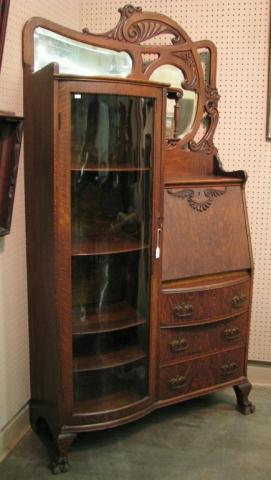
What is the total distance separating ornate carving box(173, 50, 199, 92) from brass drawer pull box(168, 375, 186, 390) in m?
1.37

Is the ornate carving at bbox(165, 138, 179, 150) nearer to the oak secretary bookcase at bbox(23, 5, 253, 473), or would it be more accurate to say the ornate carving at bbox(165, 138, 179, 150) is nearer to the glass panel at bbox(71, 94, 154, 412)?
the oak secretary bookcase at bbox(23, 5, 253, 473)

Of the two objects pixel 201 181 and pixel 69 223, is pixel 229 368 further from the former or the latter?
pixel 69 223

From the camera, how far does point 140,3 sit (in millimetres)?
2395

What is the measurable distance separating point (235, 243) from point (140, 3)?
1297 mm

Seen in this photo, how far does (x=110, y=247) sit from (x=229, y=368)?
87 cm

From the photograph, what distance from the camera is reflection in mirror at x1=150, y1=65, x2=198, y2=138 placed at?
234 centimetres

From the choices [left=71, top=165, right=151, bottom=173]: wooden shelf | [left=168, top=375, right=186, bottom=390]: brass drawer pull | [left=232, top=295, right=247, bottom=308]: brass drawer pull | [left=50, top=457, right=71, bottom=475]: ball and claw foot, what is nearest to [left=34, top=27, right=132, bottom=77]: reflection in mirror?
[left=71, top=165, right=151, bottom=173]: wooden shelf

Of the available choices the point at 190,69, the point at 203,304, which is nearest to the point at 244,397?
the point at 203,304

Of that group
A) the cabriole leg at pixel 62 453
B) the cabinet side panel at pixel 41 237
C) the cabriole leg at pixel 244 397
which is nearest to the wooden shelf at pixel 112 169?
the cabinet side panel at pixel 41 237

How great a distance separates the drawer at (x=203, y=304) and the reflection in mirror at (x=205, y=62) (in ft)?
3.39

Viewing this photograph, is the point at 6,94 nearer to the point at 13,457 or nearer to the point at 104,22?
the point at 104,22

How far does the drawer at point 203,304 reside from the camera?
6.66 feet

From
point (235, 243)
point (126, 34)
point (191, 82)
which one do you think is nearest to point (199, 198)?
point (235, 243)

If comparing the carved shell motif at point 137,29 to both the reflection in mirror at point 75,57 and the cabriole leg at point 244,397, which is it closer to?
the reflection in mirror at point 75,57
